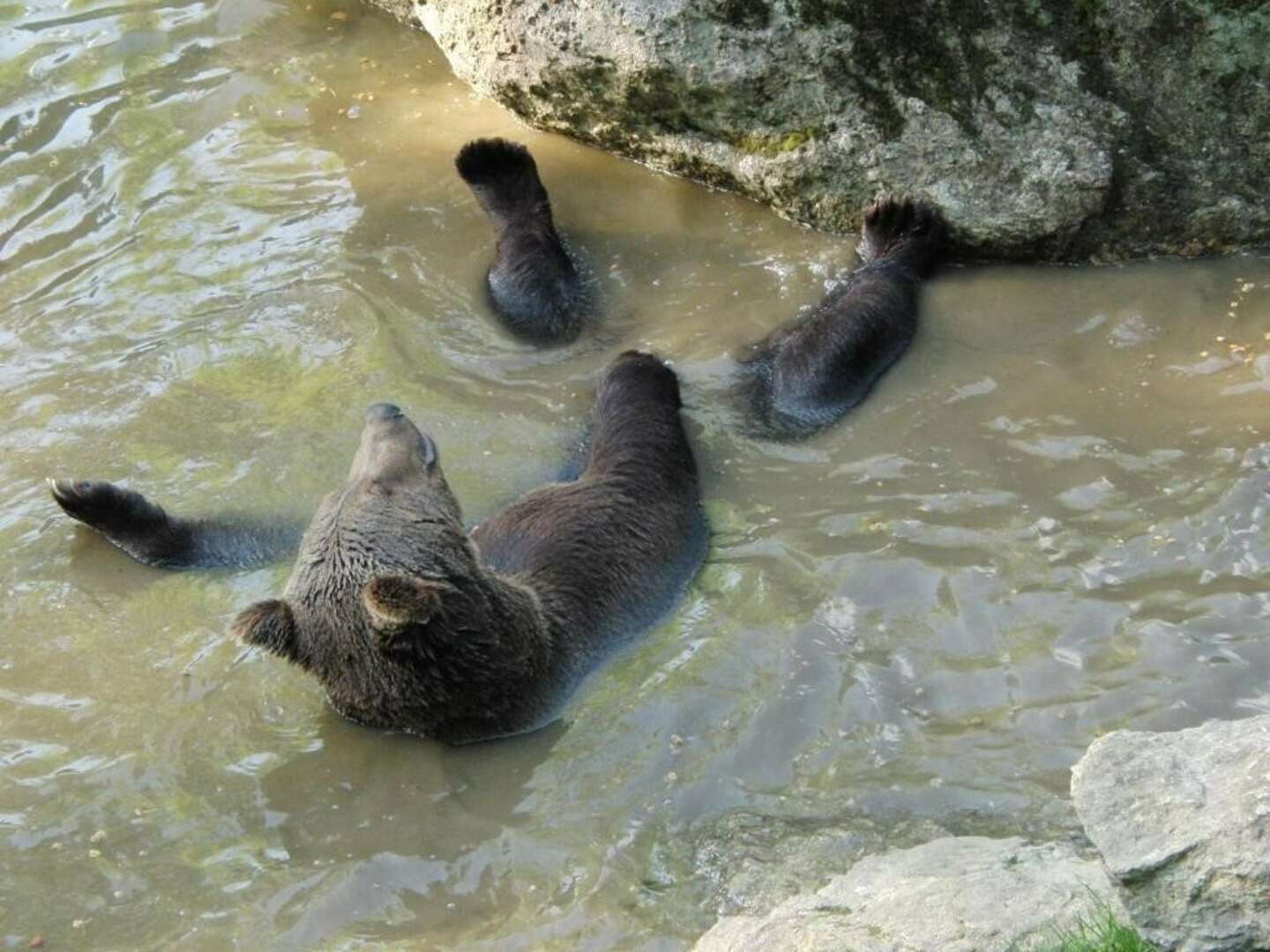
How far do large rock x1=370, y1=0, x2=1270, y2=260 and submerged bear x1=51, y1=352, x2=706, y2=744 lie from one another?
65.2 inches

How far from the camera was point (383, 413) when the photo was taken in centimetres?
693

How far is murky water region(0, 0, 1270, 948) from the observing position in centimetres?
593

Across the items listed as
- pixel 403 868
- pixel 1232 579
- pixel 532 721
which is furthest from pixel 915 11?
pixel 403 868

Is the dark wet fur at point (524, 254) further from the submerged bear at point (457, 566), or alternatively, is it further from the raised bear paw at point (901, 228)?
the raised bear paw at point (901, 228)

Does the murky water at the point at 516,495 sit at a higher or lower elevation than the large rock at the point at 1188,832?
lower

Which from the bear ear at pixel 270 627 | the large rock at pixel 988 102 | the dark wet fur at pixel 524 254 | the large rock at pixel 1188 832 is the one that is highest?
the large rock at pixel 988 102

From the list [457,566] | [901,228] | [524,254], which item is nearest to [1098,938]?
[457,566]

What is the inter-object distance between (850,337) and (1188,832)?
4185mm

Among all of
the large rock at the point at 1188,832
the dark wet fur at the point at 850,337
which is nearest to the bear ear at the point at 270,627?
the dark wet fur at the point at 850,337

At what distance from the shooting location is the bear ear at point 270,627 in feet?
20.0

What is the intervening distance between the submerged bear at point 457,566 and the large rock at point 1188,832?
259 centimetres

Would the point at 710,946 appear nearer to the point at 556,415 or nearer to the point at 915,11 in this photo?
the point at 556,415

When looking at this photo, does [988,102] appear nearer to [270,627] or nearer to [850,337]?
[850,337]

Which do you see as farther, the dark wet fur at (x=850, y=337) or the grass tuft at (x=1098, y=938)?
the dark wet fur at (x=850, y=337)
